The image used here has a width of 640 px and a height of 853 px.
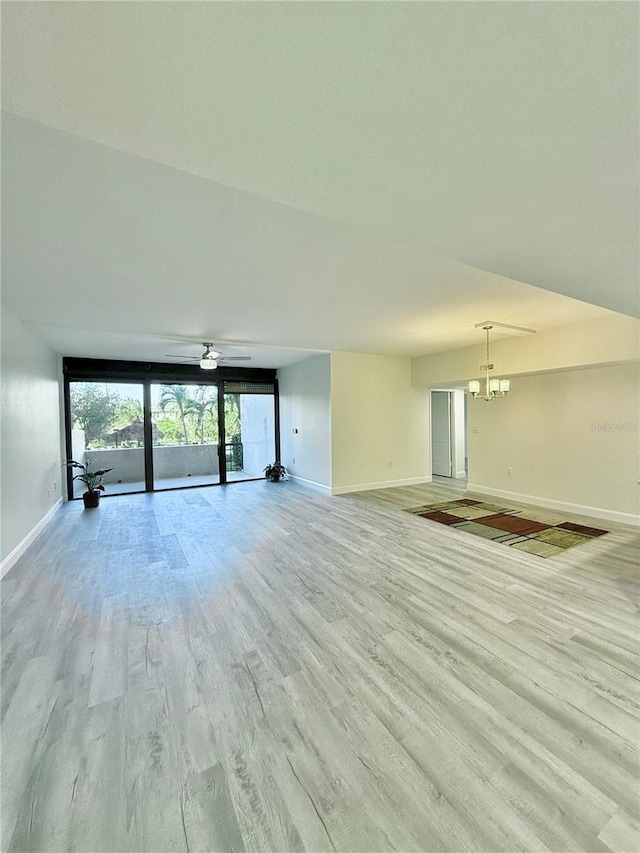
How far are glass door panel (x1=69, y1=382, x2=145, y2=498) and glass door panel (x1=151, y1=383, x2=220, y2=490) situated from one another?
1.07ft

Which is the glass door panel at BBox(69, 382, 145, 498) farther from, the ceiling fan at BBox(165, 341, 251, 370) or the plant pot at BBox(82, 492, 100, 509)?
the ceiling fan at BBox(165, 341, 251, 370)

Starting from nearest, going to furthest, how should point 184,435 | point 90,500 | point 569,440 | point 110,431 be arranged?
1. point 569,440
2. point 90,500
3. point 110,431
4. point 184,435

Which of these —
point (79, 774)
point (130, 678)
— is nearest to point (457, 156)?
point (79, 774)

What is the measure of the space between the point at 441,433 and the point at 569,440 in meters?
3.50

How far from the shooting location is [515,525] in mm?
4781

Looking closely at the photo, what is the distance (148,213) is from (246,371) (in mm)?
6313

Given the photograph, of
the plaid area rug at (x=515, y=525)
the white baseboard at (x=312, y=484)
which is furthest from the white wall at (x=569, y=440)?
the white baseboard at (x=312, y=484)

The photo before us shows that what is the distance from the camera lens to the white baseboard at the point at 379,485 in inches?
269

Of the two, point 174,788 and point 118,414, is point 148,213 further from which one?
point 118,414

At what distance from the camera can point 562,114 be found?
1147mm

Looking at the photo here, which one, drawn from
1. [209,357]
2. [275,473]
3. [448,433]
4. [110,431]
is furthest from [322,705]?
[448,433]

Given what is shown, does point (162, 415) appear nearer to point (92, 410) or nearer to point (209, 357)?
point (92, 410)

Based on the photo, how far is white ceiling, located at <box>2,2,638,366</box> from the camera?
900 millimetres

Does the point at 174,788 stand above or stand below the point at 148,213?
below
